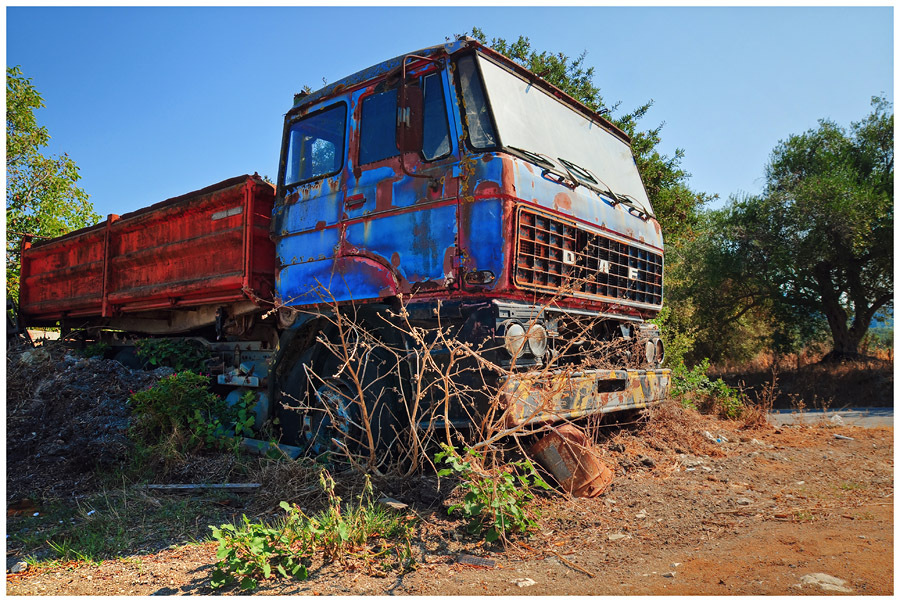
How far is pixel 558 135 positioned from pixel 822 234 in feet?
39.7

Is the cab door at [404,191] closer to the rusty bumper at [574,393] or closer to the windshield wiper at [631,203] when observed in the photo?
the rusty bumper at [574,393]

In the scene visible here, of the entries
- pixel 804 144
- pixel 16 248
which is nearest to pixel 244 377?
pixel 16 248

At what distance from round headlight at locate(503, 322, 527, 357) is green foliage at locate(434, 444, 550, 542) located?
0.65 metres

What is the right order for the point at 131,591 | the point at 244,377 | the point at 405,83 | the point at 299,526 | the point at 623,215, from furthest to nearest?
the point at 244,377 → the point at 623,215 → the point at 405,83 → the point at 299,526 → the point at 131,591

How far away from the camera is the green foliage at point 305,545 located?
→ 2.65 metres

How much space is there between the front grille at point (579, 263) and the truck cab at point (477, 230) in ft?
0.05

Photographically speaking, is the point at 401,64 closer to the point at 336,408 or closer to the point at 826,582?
the point at 336,408

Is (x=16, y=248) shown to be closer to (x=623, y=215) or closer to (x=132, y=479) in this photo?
(x=132, y=479)

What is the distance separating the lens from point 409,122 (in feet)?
12.8

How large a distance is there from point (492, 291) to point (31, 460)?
3.91 meters

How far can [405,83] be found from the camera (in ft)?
12.9

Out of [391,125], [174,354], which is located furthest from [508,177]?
[174,354]

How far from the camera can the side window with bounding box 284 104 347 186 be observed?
183 inches

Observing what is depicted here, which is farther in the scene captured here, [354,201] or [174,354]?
[174,354]
